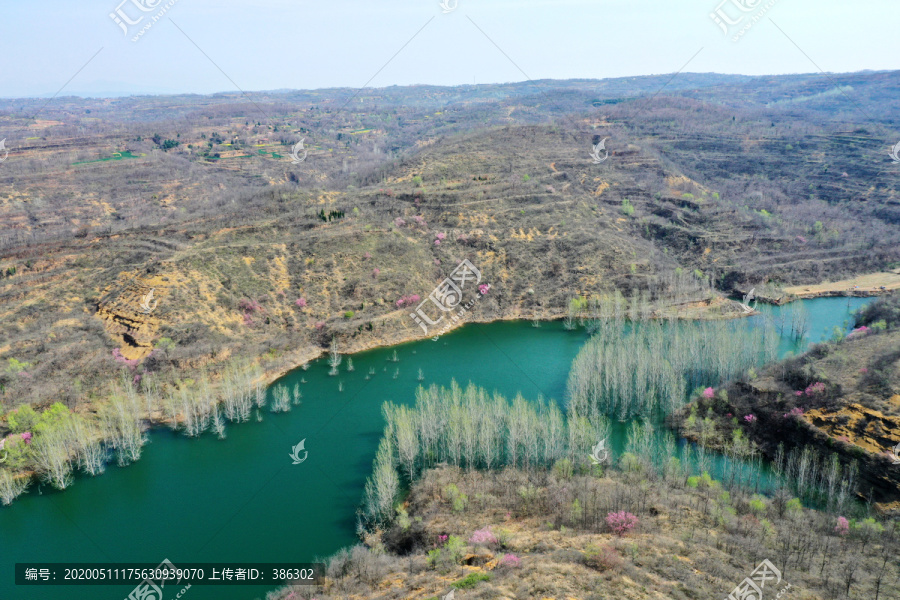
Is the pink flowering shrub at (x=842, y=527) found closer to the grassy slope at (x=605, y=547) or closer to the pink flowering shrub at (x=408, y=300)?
the grassy slope at (x=605, y=547)

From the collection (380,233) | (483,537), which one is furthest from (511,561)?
(380,233)

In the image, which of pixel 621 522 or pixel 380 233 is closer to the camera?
pixel 621 522

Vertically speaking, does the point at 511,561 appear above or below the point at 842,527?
above

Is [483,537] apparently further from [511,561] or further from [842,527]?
[842,527]

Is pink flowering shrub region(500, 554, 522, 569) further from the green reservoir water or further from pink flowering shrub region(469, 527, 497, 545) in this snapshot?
the green reservoir water

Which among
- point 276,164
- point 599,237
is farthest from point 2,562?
point 276,164

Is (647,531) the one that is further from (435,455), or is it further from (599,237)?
(599,237)

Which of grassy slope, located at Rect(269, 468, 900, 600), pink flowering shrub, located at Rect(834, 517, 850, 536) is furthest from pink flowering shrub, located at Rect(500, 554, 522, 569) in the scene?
pink flowering shrub, located at Rect(834, 517, 850, 536)
